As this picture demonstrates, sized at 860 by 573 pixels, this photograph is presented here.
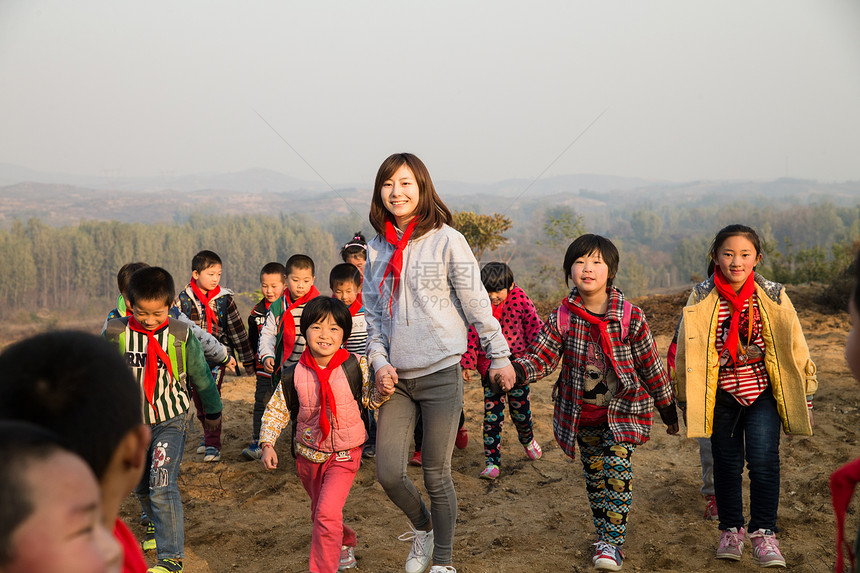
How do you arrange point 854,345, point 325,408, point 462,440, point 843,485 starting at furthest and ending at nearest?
1. point 462,440
2. point 325,408
3. point 843,485
4. point 854,345

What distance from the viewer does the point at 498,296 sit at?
225 inches

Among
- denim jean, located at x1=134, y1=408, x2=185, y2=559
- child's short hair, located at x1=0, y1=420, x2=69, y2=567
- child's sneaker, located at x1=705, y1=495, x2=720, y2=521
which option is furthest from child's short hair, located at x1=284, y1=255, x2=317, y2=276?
child's short hair, located at x1=0, y1=420, x2=69, y2=567

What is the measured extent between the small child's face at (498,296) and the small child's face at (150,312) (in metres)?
2.74

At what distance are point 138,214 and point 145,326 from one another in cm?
3120

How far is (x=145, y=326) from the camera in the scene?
3.93 m

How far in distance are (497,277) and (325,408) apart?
243 centimetres

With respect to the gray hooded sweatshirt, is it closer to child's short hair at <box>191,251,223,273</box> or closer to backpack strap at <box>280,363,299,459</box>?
backpack strap at <box>280,363,299,459</box>

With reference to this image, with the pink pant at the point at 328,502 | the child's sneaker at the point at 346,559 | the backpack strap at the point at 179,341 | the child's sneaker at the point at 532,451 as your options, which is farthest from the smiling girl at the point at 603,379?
the backpack strap at the point at 179,341

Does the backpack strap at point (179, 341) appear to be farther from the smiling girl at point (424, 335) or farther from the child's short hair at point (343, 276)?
the child's short hair at point (343, 276)

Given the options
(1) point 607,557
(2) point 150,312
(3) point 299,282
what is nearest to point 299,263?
(3) point 299,282

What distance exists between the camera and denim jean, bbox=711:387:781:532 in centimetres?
380

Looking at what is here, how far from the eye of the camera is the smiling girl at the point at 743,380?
3.81 metres

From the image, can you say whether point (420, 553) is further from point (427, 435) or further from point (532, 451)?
point (532, 451)

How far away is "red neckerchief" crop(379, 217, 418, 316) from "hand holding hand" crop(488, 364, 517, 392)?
635 mm
